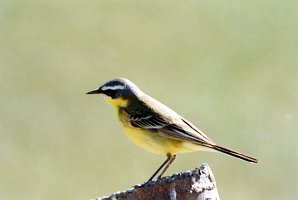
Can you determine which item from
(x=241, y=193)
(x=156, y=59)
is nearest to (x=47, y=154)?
(x=241, y=193)

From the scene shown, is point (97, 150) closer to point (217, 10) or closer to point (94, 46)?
point (94, 46)

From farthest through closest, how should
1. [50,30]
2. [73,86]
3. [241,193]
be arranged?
[50,30]
[73,86]
[241,193]

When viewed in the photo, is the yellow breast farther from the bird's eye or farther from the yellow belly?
the bird's eye

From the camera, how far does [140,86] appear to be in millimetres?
18953

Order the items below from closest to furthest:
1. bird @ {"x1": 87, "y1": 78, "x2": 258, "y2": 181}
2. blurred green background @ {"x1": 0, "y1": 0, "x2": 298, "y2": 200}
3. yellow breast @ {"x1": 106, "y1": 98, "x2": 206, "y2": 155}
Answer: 1. bird @ {"x1": 87, "y1": 78, "x2": 258, "y2": 181}
2. yellow breast @ {"x1": 106, "y1": 98, "x2": 206, "y2": 155}
3. blurred green background @ {"x1": 0, "y1": 0, "x2": 298, "y2": 200}

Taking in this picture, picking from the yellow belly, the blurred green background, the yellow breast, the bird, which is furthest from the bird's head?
the blurred green background

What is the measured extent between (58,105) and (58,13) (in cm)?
535

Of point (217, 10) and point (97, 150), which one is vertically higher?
point (217, 10)

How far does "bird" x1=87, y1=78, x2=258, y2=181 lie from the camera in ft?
30.9

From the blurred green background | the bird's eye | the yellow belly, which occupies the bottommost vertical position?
the yellow belly

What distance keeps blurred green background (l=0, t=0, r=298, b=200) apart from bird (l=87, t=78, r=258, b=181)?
429 cm

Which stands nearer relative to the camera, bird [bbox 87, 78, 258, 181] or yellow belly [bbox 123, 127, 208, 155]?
bird [bbox 87, 78, 258, 181]

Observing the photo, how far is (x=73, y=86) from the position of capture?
1906 cm

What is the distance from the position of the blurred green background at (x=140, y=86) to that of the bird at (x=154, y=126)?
4.29 metres
